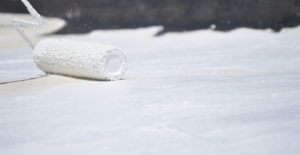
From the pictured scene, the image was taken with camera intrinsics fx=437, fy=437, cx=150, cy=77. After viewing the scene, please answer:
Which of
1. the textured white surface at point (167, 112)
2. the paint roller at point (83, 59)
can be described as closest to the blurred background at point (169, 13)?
the textured white surface at point (167, 112)

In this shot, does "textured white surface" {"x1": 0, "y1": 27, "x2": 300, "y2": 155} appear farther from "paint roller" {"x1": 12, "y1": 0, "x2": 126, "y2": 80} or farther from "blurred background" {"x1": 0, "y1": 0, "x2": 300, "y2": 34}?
"blurred background" {"x1": 0, "y1": 0, "x2": 300, "y2": 34}

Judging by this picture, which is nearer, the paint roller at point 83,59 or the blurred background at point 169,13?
the paint roller at point 83,59

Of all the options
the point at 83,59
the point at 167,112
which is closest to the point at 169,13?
the point at 83,59

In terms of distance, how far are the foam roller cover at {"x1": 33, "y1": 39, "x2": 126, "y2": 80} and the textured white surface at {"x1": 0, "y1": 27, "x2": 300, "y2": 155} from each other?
0.33 ft

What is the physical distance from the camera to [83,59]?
3.38 m

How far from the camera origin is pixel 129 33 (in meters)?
7.75

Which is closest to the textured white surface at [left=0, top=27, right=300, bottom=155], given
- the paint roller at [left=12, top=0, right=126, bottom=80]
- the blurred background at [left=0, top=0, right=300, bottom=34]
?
the paint roller at [left=12, top=0, right=126, bottom=80]

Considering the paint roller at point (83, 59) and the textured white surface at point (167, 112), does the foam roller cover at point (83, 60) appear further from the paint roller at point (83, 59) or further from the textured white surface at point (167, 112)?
the textured white surface at point (167, 112)

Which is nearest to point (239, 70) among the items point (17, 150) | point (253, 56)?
point (253, 56)

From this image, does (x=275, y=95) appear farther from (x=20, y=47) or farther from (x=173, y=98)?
(x=20, y=47)

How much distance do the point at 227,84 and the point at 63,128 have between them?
55.0 inches

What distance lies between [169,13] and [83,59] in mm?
4717

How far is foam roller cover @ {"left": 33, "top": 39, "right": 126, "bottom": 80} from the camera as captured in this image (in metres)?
3.34

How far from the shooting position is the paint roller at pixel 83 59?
334 centimetres
